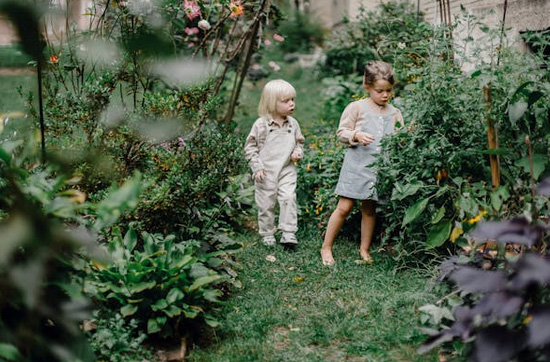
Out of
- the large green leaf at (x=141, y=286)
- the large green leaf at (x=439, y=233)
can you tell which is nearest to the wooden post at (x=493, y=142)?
the large green leaf at (x=439, y=233)

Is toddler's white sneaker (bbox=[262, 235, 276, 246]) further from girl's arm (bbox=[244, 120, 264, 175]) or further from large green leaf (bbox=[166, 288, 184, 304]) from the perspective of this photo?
large green leaf (bbox=[166, 288, 184, 304])

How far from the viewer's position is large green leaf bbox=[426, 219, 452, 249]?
3646mm

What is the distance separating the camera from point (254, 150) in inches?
193

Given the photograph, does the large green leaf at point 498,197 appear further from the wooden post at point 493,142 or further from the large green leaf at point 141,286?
the large green leaf at point 141,286

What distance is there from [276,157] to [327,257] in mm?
989

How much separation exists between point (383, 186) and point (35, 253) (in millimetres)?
2673

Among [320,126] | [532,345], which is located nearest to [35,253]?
[532,345]

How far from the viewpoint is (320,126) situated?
750cm

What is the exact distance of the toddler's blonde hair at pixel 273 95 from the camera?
15.8ft

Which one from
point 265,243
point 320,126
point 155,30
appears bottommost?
point 265,243

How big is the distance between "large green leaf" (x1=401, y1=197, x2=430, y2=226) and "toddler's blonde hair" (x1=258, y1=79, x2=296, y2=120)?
156 centimetres

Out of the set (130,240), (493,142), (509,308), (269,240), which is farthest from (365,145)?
(509,308)

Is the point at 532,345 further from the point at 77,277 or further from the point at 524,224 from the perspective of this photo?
the point at 77,277

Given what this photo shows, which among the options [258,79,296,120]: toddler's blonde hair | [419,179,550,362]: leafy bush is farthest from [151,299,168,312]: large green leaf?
[258,79,296,120]: toddler's blonde hair
